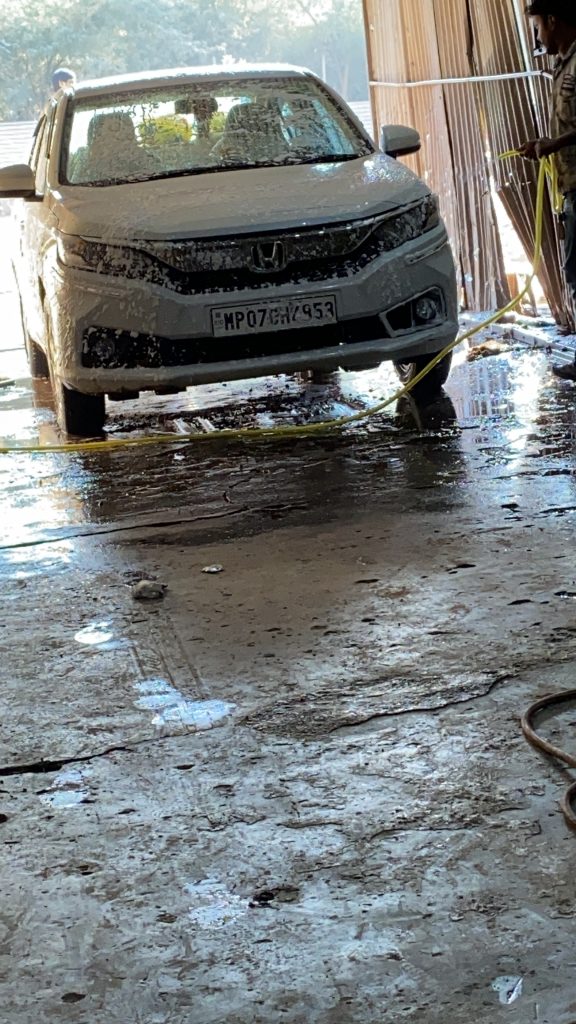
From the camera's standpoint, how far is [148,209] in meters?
6.57

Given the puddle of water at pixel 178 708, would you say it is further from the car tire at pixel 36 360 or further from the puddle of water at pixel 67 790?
the car tire at pixel 36 360

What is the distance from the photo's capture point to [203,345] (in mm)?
6406

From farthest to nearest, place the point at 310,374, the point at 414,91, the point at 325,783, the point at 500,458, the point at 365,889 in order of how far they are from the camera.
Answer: the point at 414,91 → the point at 310,374 → the point at 500,458 → the point at 325,783 → the point at 365,889

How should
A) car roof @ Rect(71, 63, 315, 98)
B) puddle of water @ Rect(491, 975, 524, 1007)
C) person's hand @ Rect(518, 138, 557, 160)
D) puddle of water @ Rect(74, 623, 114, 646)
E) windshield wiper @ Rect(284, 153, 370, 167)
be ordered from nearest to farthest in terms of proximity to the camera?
puddle of water @ Rect(491, 975, 524, 1007) → puddle of water @ Rect(74, 623, 114, 646) → person's hand @ Rect(518, 138, 557, 160) → windshield wiper @ Rect(284, 153, 370, 167) → car roof @ Rect(71, 63, 315, 98)

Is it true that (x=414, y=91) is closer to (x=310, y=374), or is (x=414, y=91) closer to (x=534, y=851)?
(x=310, y=374)

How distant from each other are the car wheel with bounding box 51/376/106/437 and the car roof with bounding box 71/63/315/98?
182 cm

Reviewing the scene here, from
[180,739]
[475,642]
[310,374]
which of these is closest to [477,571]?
[475,642]

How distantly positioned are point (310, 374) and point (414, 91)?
12.9ft

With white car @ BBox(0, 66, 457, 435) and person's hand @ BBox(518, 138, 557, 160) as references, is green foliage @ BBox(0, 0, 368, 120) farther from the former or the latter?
person's hand @ BBox(518, 138, 557, 160)

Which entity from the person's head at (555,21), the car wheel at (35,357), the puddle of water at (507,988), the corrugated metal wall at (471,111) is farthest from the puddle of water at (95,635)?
the corrugated metal wall at (471,111)

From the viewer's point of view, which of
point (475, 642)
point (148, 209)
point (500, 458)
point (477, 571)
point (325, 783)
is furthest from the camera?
point (148, 209)

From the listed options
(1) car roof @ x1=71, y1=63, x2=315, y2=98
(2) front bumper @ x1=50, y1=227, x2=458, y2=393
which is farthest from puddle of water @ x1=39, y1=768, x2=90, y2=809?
(1) car roof @ x1=71, y1=63, x2=315, y2=98

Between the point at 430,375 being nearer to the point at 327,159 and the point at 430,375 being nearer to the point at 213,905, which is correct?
the point at 327,159

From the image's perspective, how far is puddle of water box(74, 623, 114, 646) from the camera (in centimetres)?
409
